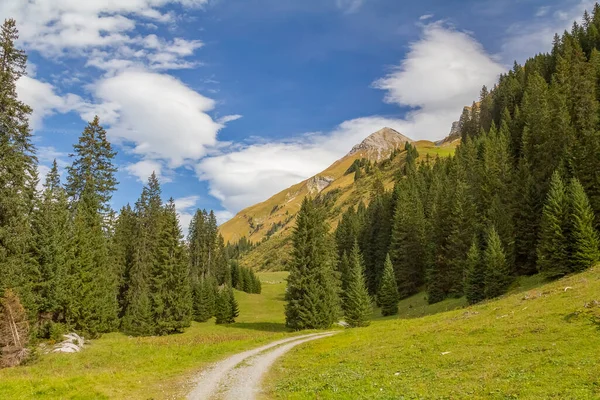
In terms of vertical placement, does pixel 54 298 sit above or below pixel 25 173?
below

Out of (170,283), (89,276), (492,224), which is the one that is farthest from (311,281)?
(492,224)

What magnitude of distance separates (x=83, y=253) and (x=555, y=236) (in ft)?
174

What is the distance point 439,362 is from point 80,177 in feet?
163

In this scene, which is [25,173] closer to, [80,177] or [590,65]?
[80,177]

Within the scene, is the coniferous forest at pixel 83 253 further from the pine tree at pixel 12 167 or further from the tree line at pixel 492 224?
the tree line at pixel 492 224

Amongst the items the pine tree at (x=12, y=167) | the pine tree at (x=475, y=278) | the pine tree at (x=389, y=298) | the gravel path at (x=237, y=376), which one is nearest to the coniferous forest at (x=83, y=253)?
the pine tree at (x=12, y=167)

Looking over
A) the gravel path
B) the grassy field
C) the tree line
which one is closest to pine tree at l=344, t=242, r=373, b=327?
the tree line

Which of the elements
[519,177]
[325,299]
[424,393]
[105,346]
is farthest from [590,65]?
[105,346]

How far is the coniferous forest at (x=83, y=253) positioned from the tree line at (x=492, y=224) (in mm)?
18004

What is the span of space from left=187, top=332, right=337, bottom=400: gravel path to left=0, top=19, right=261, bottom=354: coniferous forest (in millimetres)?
13661

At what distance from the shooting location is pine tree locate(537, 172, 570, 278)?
42094mm

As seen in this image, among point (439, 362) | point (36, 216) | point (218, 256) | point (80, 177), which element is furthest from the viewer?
point (218, 256)

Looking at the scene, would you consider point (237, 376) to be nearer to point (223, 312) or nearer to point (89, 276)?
point (89, 276)

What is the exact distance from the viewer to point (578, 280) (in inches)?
1351
